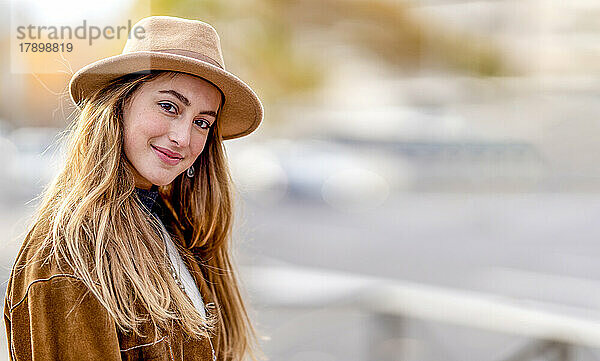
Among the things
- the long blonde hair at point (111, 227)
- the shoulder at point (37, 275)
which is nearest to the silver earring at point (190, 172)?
the long blonde hair at point (111, 227)

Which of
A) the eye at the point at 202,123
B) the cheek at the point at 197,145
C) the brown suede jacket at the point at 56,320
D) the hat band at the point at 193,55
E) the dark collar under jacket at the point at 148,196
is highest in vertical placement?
the hat band at the point at 193,55

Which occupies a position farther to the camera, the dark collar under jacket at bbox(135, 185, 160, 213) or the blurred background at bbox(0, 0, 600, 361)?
the blurred background at bbox(0, 0, 600, 361)

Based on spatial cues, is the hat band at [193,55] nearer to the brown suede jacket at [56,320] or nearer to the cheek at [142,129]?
the cheek at [142,129]

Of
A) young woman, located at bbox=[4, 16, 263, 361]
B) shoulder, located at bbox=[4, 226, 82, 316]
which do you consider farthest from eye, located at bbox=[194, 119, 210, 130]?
shoulder, located at bbox=[4, 226, 82, 316]

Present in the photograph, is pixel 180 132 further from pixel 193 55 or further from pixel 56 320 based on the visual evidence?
pixel 56 320

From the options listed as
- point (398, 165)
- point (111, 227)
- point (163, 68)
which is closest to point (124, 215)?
point (111, 227)

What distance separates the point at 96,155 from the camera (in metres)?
0.54

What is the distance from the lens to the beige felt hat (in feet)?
1.74

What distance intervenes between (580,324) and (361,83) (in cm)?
109

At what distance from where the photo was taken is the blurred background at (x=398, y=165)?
0.69 meters

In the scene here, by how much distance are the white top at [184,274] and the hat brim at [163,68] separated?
11 centimetres

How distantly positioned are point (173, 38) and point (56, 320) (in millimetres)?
234

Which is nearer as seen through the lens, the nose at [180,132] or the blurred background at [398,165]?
the nose at [180,132]

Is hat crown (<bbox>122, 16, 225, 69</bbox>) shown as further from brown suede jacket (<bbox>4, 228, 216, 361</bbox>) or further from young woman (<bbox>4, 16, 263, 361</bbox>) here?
brown suede jacket (<bbox>4, 228, 216, 361</bbox>)
